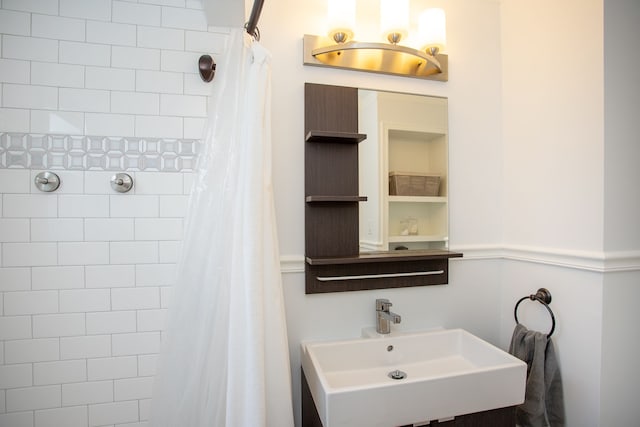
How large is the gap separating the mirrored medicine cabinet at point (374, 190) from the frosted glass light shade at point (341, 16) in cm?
23

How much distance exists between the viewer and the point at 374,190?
4.55ft

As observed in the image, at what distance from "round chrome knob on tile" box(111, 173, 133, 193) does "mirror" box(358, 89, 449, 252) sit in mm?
949

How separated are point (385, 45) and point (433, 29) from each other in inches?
11.6

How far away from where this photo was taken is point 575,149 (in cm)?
122

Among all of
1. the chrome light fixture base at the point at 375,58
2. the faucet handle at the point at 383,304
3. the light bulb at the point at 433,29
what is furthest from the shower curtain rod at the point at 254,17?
the faucet handle at the point at 383,304

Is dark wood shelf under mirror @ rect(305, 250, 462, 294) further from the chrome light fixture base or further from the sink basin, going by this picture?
the chrome light fixture base

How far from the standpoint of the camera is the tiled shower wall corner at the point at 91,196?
113 centimetres

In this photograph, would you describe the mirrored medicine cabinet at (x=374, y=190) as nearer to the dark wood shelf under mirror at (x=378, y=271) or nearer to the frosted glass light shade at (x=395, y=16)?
the dark wood shelf under mirror at (x=378, y=271)

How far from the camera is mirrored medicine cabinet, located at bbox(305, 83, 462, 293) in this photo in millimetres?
1325

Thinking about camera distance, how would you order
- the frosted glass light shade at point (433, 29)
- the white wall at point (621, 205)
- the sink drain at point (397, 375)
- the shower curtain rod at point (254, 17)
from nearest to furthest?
the shower curtain rod at point (254, 17), the white wall at point (621, 205), the sink drain at point (397, 375), the frosted glass light shade at point (433, 29)

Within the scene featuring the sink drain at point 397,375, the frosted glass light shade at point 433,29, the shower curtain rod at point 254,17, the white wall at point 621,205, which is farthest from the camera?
the frosted glass light shade at point 433,29

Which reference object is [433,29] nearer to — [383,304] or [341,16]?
[341,16]

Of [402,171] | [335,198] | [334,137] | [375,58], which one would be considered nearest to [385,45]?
[375,58]

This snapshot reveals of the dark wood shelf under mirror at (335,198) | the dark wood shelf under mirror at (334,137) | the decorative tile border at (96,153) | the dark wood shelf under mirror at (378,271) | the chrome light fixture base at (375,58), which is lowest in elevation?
the dark wood shelf under mirror at (378,271)
